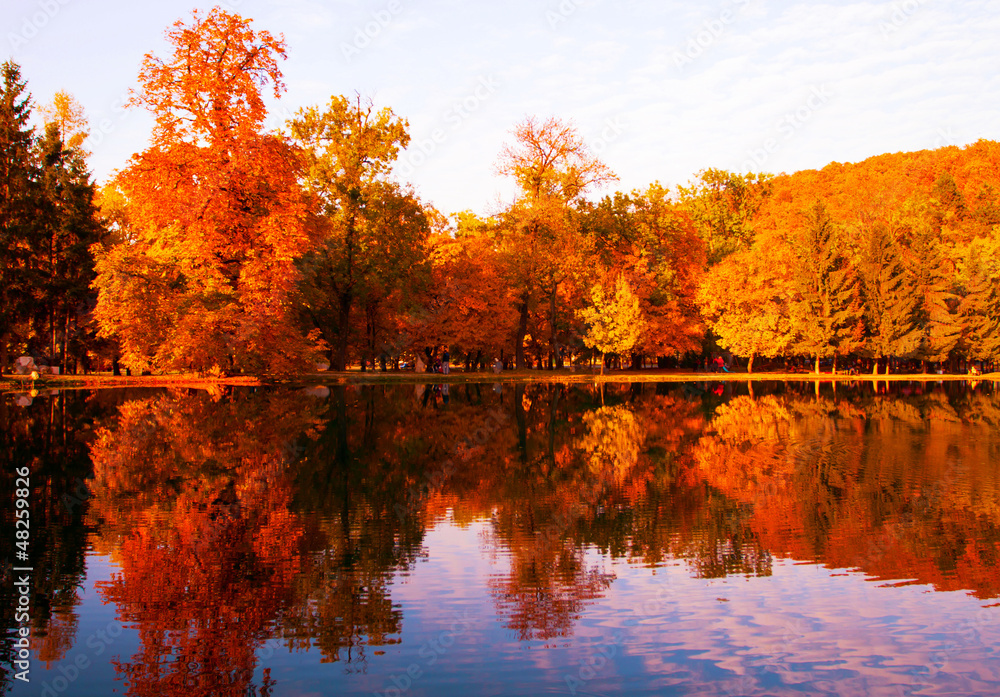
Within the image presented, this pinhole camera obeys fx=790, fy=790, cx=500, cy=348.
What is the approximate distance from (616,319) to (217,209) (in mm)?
29886

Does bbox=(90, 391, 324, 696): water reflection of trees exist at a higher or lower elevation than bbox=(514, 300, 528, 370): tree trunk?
lower

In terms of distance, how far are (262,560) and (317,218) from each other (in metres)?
36.7

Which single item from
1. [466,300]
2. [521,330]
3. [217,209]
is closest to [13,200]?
[217,209]

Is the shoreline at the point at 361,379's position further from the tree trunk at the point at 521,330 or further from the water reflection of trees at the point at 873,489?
the water reflection of trees at the point at 873,489

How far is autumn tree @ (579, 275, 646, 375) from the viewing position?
57.2m

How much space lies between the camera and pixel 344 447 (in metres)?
19.2

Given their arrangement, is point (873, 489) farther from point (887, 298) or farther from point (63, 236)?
point (887, 298)

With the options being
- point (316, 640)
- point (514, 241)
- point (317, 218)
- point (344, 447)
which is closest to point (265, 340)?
point (317, 218)

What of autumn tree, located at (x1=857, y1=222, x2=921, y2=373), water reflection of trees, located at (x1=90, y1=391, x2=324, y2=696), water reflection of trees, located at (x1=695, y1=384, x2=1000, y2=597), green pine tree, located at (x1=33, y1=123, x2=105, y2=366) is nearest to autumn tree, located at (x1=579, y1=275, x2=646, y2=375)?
autumn tree, located at (x1=857, y1=222, x2=921, y2=373)

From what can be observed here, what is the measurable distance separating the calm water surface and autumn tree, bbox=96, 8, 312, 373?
1884 centimetres

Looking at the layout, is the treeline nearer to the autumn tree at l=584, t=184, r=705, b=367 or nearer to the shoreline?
the shoreline

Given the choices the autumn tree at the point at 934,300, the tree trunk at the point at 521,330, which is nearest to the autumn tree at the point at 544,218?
the tree trunk at the point at 521,330

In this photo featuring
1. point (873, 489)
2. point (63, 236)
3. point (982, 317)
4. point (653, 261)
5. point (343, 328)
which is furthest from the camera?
point (653, 261)

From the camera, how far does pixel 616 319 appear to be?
5766 centimetres
